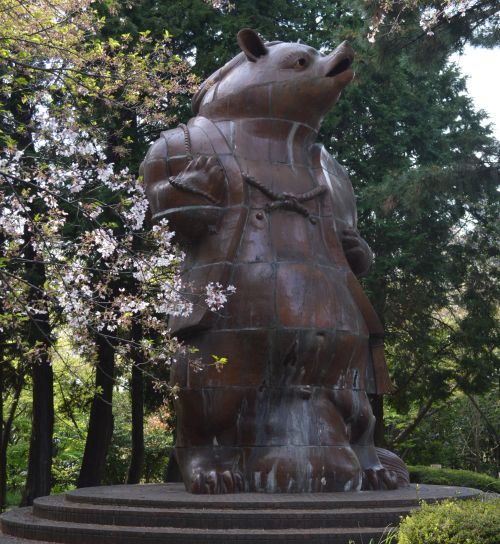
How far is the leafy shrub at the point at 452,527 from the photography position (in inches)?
187

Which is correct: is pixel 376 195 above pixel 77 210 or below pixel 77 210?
above

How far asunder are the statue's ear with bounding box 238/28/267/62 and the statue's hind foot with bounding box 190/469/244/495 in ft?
14.2

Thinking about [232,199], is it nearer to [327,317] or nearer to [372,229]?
[327,317]

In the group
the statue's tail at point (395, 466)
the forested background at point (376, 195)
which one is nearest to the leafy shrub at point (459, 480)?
the forested background at point (376, 195)

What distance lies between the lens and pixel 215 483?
7.64m

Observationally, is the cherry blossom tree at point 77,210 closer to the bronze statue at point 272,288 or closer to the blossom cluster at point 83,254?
the blossom cluster at point 83,254

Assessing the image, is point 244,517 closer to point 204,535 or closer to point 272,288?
point 204,535

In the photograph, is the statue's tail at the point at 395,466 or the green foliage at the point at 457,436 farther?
the green foliage at the point at 457,436

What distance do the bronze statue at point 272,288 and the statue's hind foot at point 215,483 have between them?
1 centimetres

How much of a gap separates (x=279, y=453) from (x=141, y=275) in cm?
223

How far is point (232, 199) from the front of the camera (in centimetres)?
859

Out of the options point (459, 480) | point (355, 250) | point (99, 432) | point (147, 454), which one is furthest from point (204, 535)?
point (147, 454)

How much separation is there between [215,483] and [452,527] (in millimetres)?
3199

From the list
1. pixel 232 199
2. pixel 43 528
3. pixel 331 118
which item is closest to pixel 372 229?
pixel 331 118
